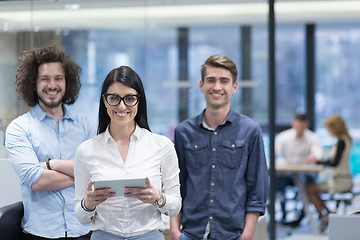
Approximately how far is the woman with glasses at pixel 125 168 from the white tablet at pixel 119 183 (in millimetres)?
105

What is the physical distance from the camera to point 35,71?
2658 mm

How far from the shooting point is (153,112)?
4.62 meters

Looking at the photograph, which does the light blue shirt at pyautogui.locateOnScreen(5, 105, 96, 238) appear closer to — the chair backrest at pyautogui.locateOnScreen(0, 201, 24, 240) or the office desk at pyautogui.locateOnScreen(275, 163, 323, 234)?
the chair backrest at pyautogui.locateOnScreen(0, 201, 24, 240)

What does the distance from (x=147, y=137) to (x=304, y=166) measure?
4.53 meters

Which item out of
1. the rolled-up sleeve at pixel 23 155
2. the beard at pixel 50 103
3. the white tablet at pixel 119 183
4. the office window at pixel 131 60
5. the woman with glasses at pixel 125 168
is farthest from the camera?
the office window at pixel 131 60

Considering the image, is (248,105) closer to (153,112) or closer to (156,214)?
(153,112)

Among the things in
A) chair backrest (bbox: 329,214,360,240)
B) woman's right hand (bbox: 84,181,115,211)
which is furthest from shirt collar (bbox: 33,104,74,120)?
chair backrest (bbox: 329,214,360,240)

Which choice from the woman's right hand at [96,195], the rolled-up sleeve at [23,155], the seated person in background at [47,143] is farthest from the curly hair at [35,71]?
the woman's right hand at [96,195]

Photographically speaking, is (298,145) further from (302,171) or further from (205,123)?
(205,123)

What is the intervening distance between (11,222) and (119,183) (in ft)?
3.40

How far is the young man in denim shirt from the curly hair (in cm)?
69

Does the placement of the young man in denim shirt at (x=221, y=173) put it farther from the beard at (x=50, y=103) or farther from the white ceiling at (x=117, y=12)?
the white ceiling at (x=117, y=12)

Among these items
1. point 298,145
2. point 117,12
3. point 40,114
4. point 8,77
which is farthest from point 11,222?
point 298,145

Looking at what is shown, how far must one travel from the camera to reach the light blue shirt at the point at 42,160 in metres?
2.51
